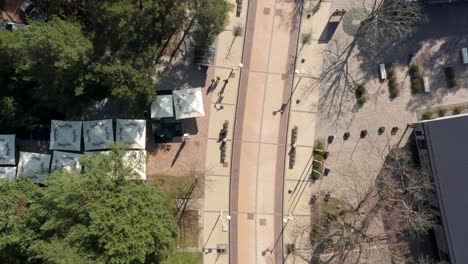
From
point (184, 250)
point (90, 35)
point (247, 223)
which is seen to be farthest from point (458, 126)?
point (90, 35)

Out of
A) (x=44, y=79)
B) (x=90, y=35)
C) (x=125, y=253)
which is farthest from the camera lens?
(x=90, y=35)

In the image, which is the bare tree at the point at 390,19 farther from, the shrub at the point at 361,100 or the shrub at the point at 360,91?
the shrub at the point at 361,100

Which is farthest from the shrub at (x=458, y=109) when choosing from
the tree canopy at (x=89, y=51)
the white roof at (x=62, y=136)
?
the white roof at (x=62, y=136)

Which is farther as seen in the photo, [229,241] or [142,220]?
[229,241]

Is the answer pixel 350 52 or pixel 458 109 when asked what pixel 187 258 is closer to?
pixel 350 52

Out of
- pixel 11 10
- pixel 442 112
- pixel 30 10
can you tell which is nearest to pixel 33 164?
pixel 30 10

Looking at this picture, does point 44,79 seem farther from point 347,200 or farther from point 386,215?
point 386,215
